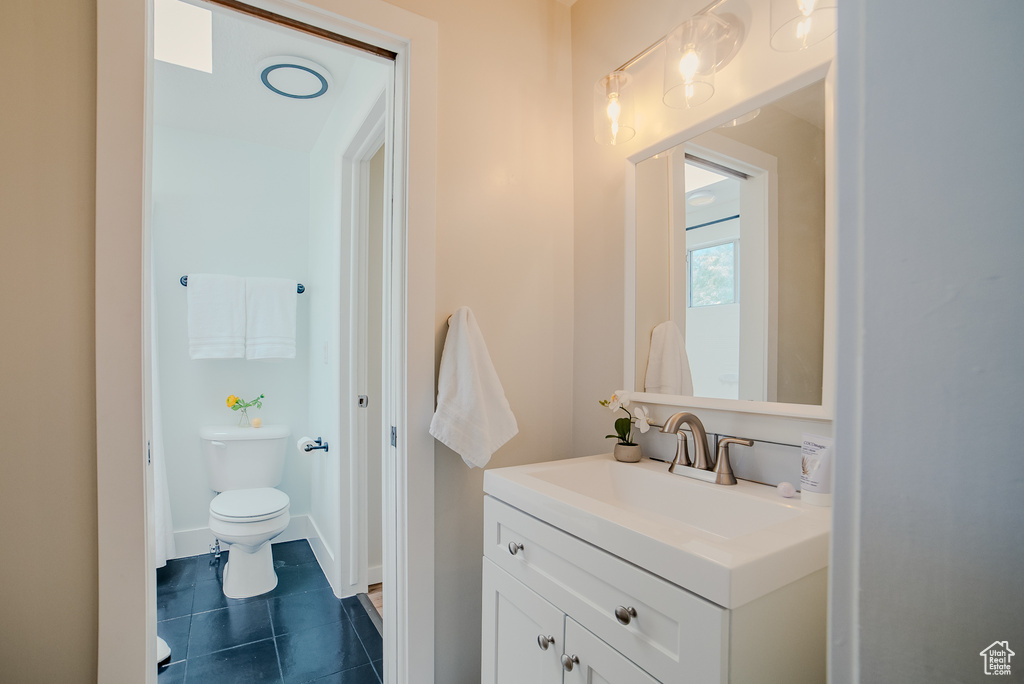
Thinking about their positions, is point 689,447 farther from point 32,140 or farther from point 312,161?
point 312,161

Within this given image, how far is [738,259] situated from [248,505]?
238 cm

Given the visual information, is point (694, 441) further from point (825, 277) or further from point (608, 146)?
point (608, 146)

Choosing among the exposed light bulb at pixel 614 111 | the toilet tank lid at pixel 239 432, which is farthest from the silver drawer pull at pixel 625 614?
the toilet tank lid at pixel 239 432

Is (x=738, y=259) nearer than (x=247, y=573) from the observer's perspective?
Yes

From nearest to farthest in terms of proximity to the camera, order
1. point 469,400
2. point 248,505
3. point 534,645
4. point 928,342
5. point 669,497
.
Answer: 1. point 928,342
2. point 534,645
3. point 669,497
4. point 469,400
5. point 248,505

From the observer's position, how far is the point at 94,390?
3.38 ft

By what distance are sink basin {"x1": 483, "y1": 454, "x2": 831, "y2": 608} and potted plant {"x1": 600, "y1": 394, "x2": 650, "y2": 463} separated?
31 mm

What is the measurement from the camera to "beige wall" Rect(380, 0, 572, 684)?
1.44m

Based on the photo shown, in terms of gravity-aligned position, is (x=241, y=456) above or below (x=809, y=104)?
below

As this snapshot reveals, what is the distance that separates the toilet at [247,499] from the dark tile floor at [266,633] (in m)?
0.11

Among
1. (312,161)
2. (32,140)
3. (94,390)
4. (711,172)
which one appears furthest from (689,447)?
(312,161)

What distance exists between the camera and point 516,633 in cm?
107

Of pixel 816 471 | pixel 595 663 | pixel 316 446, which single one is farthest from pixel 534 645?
pixel 316 446

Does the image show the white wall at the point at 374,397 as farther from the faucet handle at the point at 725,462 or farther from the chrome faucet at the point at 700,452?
the faucet handle at the point at 725,462
